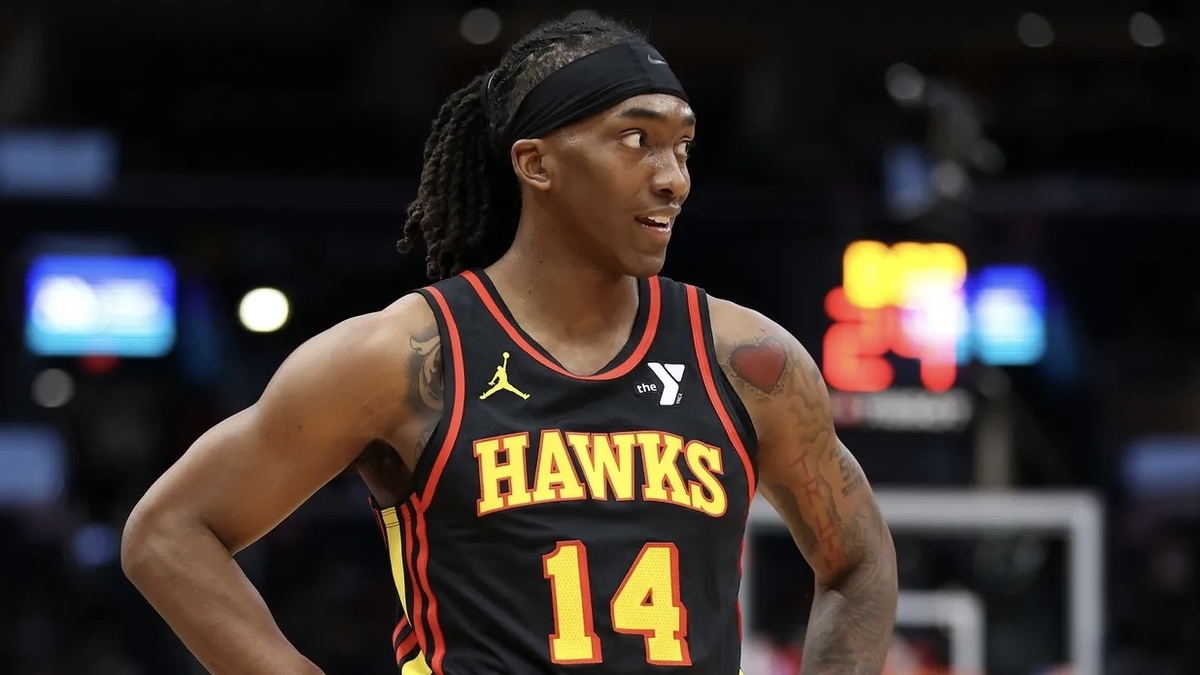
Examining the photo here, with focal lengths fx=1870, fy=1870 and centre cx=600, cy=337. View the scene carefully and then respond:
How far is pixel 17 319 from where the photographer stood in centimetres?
1002

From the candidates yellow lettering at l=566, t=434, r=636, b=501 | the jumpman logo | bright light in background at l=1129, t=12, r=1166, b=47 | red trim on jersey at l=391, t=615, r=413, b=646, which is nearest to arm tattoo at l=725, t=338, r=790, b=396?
yellow lettering at l=566, t=434, r=636, b=501

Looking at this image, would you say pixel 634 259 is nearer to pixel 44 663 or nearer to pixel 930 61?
pixel 44 663

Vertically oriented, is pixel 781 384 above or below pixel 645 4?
below

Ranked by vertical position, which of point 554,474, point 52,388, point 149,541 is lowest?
point 149,541

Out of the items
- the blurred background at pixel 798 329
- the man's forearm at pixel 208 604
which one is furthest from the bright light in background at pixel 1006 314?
the man's forearm at pixel 208 604

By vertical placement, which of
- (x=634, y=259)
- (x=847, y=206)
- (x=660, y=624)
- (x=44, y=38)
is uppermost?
(x=44, y=38)

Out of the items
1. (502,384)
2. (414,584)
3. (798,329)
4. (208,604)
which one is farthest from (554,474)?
(798,329)

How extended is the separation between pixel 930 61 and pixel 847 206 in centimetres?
410

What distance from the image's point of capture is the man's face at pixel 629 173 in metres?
2.72

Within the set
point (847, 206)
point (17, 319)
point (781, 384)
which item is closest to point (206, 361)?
point (17, 319)

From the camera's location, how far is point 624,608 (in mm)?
2590

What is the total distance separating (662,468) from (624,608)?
0.21 metres

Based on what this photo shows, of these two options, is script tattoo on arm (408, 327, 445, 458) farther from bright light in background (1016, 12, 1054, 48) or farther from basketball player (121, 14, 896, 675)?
bright light in background (1016, 12, 1054, 48)

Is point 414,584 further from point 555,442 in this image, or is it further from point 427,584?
point 555,442
